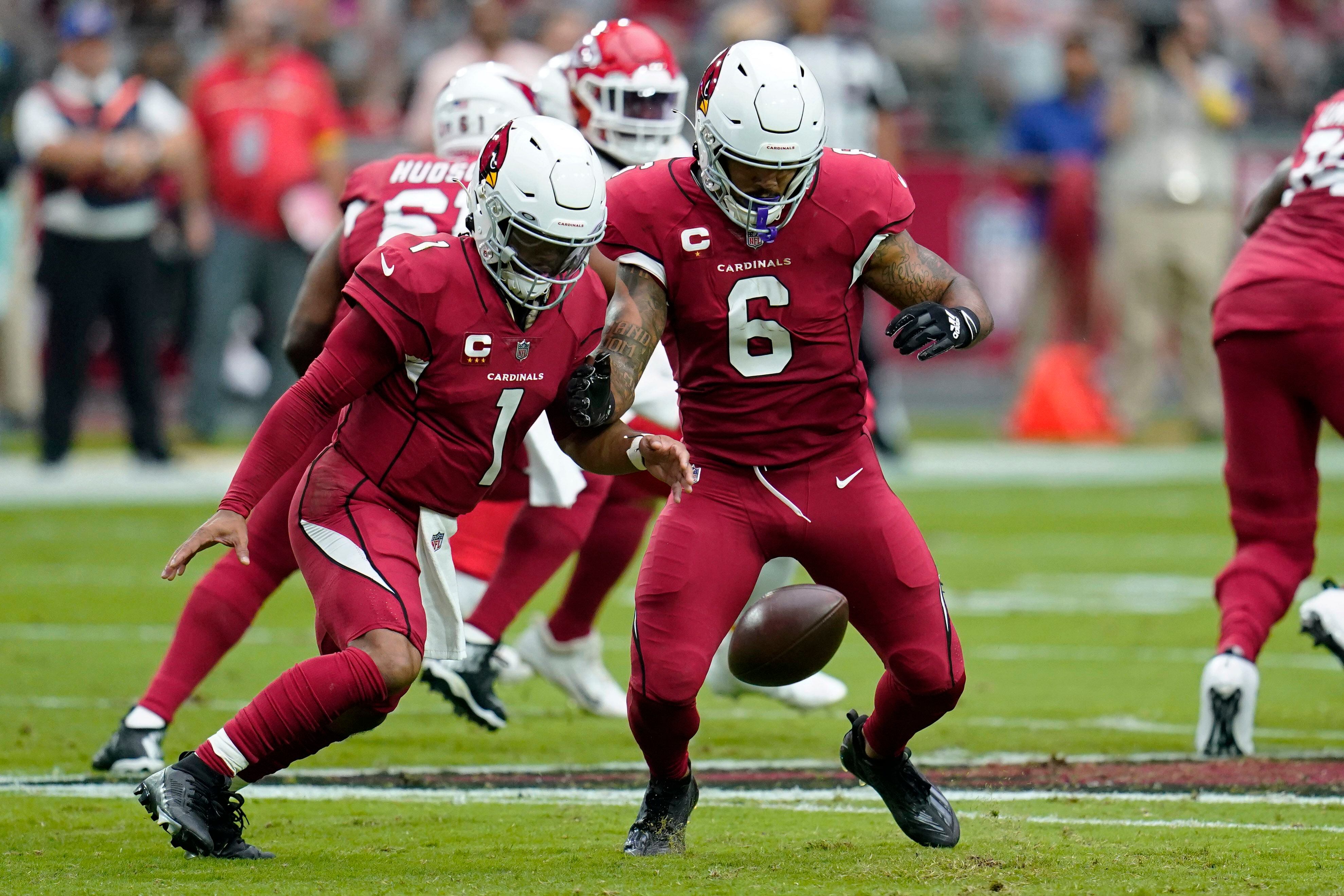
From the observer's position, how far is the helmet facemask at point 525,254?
418 centimetres

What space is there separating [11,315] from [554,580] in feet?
20.3

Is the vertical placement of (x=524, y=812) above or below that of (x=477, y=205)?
below

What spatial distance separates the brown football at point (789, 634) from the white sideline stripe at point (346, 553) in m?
0.77

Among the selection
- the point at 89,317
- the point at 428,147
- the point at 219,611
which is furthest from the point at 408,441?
the point at 89,317

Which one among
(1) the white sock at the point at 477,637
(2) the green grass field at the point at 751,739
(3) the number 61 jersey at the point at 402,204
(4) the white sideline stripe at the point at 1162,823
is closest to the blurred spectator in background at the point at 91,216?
(2) the green grass field at the point at 751,739

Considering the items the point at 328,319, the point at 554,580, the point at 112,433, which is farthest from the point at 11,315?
the point at 328,319

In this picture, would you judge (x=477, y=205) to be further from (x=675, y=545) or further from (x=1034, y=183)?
(x=1034, y=183)

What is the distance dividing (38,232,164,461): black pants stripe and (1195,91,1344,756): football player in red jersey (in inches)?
269

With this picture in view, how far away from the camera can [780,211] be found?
13.8 ft

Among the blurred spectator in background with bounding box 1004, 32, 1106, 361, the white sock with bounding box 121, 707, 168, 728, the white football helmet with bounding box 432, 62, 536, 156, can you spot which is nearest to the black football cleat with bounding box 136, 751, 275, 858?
the white sock with bounding box 121, 707, 168, 728

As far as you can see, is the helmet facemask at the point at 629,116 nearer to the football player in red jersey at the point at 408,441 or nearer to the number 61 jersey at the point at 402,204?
the number 61 jersey at the point at 402,204

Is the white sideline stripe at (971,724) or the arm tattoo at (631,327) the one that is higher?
the arm tattoo at (631,327)

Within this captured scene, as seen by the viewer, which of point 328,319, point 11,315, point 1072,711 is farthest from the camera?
point 11,315

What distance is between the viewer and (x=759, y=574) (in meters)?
4.31
